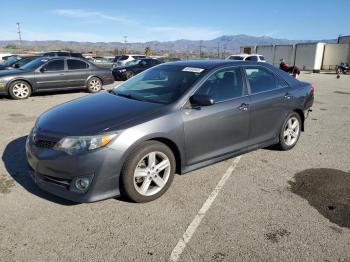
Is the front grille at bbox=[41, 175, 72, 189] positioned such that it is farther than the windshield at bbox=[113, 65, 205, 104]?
No

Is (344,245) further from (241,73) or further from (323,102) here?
(323,102)

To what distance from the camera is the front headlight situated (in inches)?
133

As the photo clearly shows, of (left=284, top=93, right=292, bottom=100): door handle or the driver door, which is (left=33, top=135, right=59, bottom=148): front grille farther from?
(left=284, top=93, right=292, bottom=100): door handle

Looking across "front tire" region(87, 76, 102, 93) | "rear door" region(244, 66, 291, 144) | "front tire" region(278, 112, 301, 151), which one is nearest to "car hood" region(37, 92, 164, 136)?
"rear door" region(244, 66, 291, 144)

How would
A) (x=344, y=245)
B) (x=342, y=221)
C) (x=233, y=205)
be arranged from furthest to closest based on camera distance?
(x=233, y=205) → (x=342, y=221) → (x=344, y=245)

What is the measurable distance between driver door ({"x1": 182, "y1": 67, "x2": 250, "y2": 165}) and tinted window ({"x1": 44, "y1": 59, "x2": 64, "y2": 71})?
338 inches

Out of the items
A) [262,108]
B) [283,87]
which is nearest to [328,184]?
[262,108]

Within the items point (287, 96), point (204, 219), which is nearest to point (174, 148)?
point (204, 219)

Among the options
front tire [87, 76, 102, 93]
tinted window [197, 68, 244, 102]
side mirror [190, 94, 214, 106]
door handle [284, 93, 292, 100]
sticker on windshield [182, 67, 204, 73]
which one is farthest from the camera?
front tire [87, 76, 102, 93]

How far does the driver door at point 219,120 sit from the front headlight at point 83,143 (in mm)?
1041

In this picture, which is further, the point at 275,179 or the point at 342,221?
the point at 275,179

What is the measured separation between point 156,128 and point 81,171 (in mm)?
927

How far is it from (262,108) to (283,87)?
0.82m

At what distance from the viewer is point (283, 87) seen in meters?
5.50
